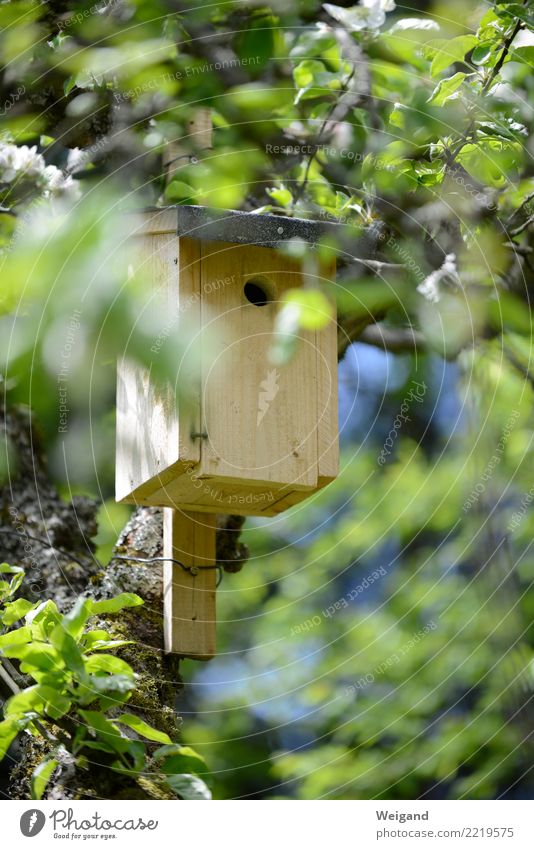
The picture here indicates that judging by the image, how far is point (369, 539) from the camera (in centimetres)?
493

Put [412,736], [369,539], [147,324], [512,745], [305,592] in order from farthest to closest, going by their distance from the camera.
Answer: [305,592]
[369,539]
[412,736]
[512,745]
[147,324]

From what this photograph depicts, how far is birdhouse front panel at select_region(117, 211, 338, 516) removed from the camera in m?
1.90

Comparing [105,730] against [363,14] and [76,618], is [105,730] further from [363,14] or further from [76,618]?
[363,14]

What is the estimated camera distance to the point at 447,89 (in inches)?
76.5

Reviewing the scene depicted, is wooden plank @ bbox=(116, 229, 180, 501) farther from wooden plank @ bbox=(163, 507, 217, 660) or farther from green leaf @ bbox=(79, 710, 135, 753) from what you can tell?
green leaf @ bbox=(79, 710, 135, 753)

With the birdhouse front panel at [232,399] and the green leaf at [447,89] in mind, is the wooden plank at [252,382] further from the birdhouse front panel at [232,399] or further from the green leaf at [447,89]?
the green leaf at [447,89]

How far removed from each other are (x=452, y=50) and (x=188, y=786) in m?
1.26

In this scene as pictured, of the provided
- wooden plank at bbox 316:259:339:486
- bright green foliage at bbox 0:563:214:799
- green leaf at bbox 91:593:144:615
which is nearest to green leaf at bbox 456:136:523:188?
wooden plank at bbox 316:259:339:486

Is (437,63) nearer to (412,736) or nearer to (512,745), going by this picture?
(512,745)

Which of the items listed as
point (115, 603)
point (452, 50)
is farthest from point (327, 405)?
point (452, 50)

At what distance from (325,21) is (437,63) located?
29.2 inches

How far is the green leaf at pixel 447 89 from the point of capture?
1.91m

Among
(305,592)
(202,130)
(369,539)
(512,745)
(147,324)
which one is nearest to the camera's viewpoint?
(147,324)

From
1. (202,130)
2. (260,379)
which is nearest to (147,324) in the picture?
(260,379)
